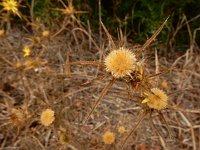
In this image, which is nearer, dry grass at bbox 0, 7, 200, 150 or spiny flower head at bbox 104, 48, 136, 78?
spiny flower head at bbox 104, 48, 136, 78

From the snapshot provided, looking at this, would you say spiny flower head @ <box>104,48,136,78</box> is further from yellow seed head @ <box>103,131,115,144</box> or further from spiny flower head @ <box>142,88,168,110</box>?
yellow seed head @ <box>103,131,115,144</box>

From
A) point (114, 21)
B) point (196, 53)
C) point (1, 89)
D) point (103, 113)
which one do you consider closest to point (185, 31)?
point (196, 53)

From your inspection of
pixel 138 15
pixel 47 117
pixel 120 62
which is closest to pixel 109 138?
pixel 47 117

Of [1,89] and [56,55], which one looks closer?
[1,89]

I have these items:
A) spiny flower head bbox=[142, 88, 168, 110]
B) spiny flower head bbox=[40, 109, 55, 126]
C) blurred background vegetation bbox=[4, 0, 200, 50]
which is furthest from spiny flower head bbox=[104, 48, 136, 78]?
blurred background vegetation bbox=[4, 0, 200, 50]

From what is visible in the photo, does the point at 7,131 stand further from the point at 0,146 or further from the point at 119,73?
the point at 119,73

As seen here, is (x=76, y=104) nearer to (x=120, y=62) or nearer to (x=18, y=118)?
(x=18, y=118)

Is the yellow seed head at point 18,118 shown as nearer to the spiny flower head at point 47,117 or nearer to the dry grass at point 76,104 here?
the dry grass at point 76,104
